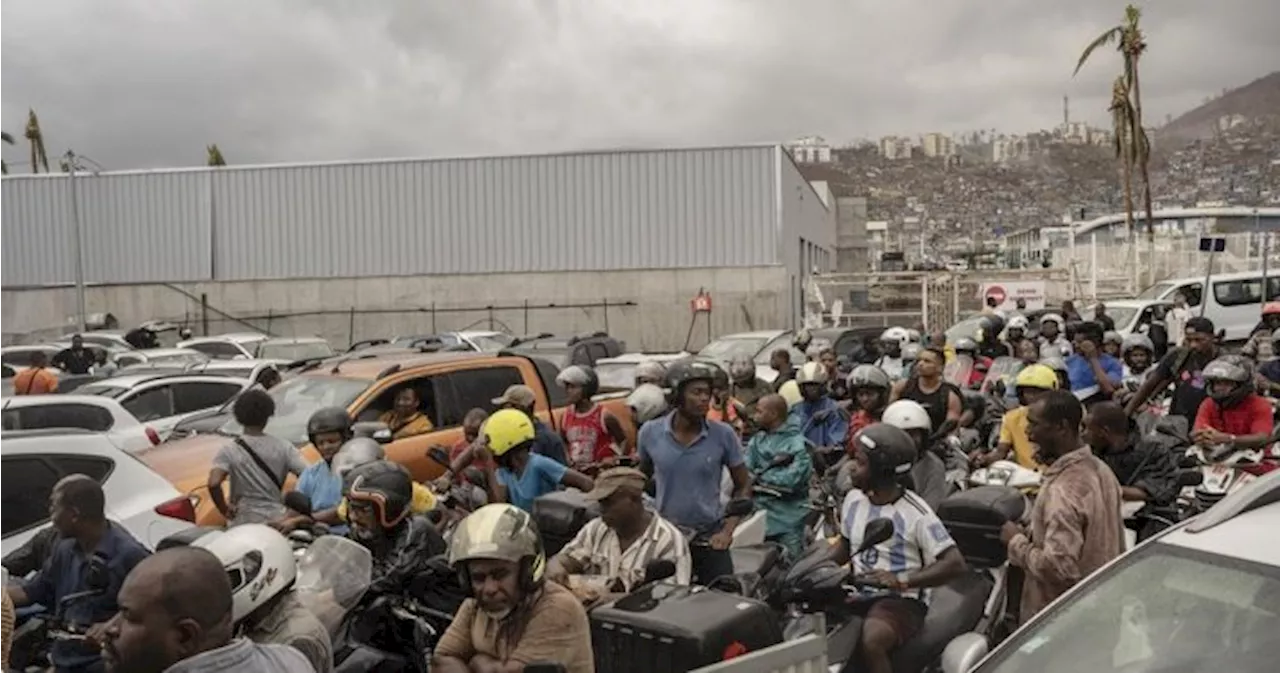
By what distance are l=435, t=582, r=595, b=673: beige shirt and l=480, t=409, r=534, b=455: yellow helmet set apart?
2.68 metres

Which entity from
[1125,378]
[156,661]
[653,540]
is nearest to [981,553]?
[653,540]

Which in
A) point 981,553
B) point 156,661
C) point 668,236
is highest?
point 668,236

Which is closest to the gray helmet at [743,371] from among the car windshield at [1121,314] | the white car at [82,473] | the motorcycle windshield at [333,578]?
the white car at [82,473]

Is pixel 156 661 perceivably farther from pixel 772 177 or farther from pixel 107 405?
pixel 772 177

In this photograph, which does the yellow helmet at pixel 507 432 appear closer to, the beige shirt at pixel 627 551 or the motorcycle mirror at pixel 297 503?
the motorcycle mirror at pixel 297 503

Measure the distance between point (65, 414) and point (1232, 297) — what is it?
2260cm

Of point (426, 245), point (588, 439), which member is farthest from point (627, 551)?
point (426, 245)

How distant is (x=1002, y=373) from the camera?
11.5m

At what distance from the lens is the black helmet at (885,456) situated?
4574 millimetres

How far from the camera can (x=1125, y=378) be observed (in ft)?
35.4

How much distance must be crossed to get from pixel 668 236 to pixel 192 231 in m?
15.6

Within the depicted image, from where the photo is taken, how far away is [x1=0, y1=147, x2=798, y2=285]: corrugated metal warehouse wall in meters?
34.7

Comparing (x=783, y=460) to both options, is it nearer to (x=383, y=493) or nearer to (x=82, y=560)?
(x=383, y=493)

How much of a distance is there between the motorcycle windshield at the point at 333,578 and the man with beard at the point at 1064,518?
8.05ft
